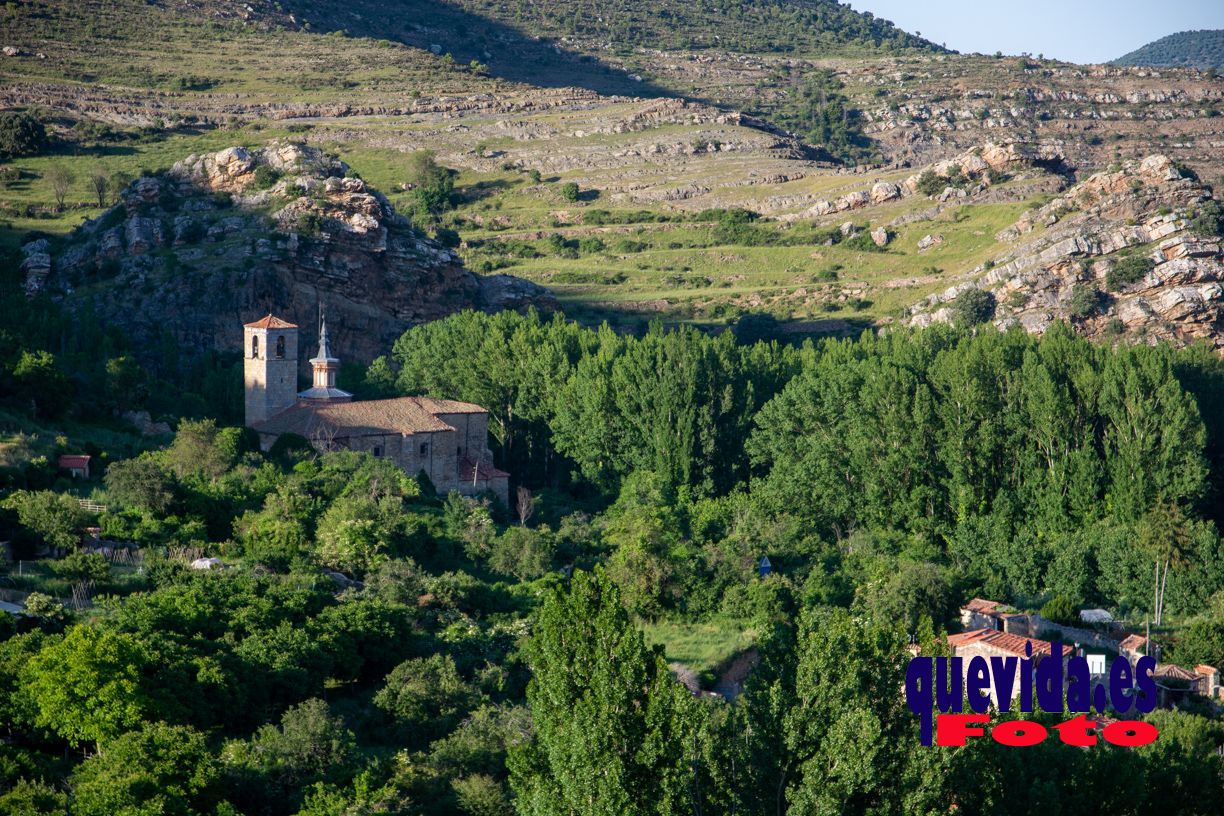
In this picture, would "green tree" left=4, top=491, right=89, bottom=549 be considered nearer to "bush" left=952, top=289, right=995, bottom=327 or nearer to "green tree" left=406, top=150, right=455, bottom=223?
"bush" left=952, top=289, right=995, bottom=327

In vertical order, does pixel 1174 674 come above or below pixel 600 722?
below

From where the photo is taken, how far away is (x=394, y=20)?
163m

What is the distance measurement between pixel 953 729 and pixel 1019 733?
9.02ft

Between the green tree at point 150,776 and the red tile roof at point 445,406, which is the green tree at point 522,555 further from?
the green tree at point 150,776

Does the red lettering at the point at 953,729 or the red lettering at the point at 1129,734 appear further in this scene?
the red lettering at the point at 1129,734

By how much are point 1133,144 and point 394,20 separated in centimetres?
7241

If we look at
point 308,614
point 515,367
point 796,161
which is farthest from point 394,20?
point 308,614

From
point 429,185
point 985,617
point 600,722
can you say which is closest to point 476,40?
point 429,185

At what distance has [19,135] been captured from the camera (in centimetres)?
9269

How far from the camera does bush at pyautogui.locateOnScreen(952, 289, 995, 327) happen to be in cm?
7744

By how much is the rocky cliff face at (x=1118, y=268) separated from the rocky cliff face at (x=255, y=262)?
916 inches

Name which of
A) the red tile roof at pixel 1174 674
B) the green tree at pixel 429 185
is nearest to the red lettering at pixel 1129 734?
the red tile roof at pixel 1174 674

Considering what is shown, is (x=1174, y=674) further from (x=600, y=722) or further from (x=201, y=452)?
(x=201, y=452)

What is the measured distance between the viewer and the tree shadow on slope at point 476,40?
15138 cm
